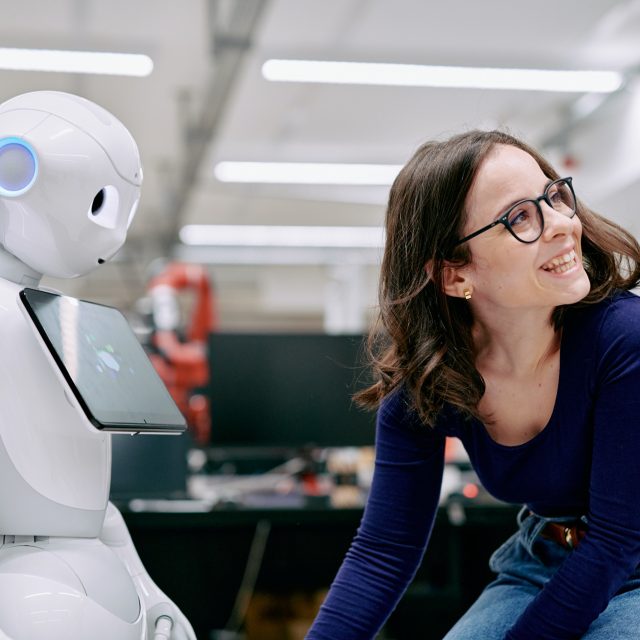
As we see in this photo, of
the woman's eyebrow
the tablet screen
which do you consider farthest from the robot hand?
the woman's eyebrow

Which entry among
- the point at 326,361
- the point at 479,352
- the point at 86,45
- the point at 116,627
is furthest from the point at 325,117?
the point at 116,627

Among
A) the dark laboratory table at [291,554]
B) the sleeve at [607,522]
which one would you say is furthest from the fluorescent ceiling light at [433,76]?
the sleeve at [607,522]

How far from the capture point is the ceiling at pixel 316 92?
14.2 ft

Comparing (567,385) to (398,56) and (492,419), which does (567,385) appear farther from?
(398,56)

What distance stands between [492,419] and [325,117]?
16.2ft

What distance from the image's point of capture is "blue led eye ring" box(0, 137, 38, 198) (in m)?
1.05

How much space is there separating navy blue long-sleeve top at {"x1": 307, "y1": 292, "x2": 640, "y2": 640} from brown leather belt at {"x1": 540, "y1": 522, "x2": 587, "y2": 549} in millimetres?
23

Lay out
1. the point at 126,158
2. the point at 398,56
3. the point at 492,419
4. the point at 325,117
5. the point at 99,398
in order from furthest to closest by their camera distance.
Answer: the point at 325,117 < the point at 398,56 < the point at 492,419 < the point at 126,158 < the point at 99,398

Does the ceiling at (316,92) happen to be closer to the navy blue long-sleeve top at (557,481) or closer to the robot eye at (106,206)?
the navy blue long-sleeve top at (557,481)

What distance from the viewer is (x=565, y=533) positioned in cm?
127

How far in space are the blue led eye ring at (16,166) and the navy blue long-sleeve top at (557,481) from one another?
611mm

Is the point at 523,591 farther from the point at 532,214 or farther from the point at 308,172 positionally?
the point at 308,172

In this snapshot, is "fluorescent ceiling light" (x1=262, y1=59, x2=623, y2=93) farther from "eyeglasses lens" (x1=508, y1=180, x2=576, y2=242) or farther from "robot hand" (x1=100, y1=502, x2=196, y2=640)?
"robot hand" (x1=100, y1=502, x2=196, y2=640)

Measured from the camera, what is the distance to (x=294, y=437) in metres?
2.64
